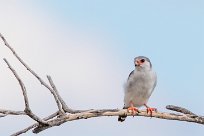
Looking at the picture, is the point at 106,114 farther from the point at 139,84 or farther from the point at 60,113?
the point at 139,84

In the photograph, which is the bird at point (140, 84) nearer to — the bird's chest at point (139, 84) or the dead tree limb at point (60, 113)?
the bird's chest at point (139, 84)

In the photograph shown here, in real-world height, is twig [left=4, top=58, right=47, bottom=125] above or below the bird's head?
below

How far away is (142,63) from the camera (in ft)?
43.6

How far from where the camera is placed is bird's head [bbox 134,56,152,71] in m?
13.2

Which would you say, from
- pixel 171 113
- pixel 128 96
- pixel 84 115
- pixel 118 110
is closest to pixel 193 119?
pixel 171 113

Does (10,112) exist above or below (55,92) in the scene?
below

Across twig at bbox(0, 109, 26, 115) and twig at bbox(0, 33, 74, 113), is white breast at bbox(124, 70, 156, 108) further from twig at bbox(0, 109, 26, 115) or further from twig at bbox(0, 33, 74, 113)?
twig at bbox(0, 109, 26, 115)

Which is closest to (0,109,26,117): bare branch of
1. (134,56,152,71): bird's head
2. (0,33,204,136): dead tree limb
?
(0,33,204,136): dead tree limb

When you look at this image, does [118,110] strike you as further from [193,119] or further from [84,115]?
[193,119]

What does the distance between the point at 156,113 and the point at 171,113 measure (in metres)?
0.27

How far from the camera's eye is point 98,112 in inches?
273

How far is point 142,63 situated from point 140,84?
0.69 metres

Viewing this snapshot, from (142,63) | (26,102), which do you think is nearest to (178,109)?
(26,102)

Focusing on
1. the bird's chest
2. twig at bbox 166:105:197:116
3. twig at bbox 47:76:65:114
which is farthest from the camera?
the bird's chest
